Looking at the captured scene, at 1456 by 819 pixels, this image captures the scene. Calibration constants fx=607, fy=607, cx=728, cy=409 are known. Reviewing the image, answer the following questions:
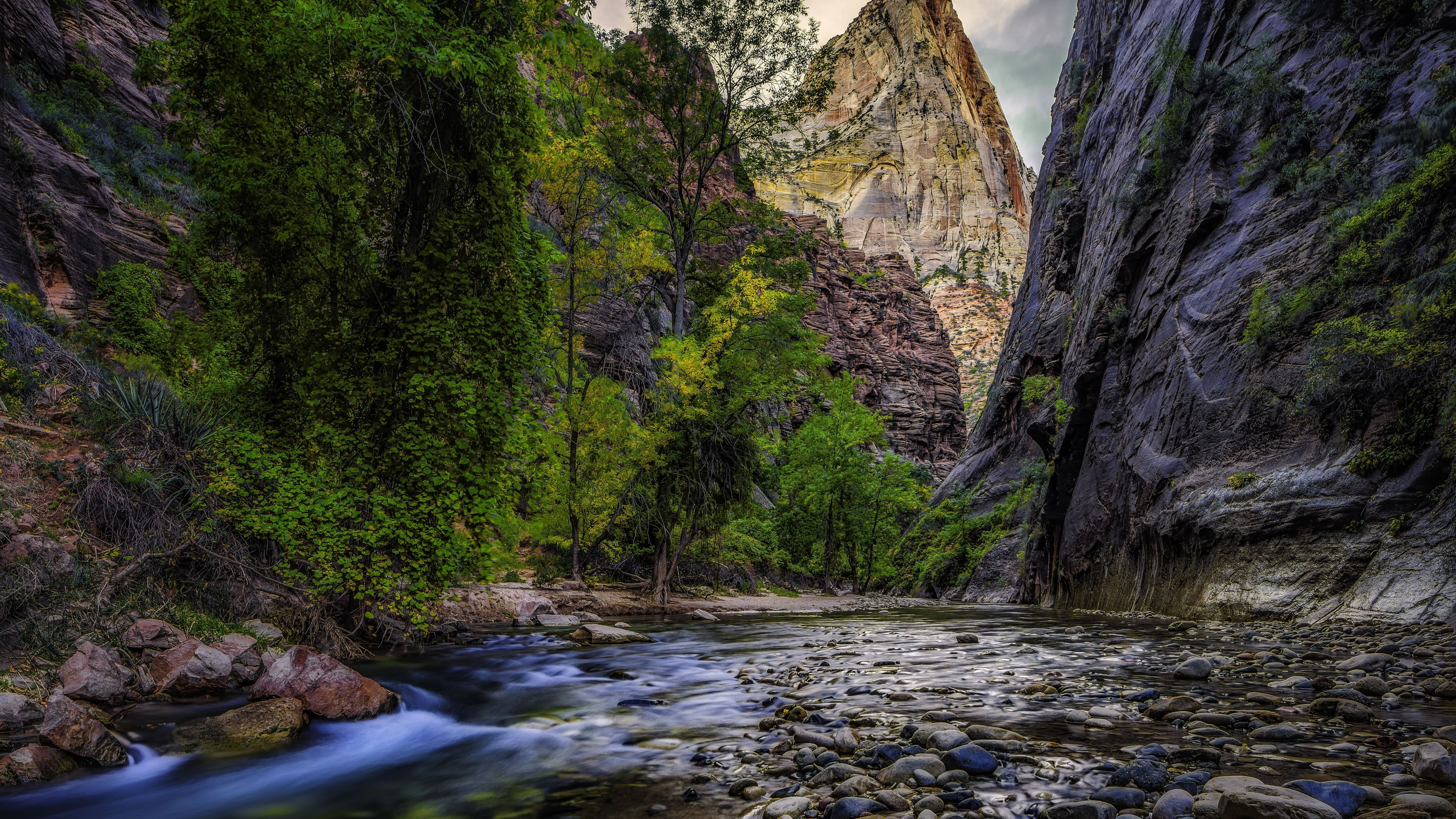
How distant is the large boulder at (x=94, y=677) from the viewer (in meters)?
4.82

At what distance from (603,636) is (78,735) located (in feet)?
23.8

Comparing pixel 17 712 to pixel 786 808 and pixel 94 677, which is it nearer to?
pixel 94 677

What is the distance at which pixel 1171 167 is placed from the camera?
16047mm

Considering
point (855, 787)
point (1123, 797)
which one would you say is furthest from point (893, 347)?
point (1123, 797)

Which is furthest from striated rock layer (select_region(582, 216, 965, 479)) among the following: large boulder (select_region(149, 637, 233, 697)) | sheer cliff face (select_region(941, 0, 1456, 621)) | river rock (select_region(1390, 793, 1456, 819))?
river rock (select_region(1390, 793, 1456, 819))

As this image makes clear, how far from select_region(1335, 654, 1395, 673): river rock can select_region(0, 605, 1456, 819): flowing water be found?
0.46 meters

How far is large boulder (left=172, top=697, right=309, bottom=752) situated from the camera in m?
4.56

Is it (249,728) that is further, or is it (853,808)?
(249,728)

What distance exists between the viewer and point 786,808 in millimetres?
3133

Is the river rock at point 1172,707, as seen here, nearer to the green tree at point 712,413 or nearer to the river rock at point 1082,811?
the river rock at point 1082,811

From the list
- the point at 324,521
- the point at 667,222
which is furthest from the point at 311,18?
the point at 667,222

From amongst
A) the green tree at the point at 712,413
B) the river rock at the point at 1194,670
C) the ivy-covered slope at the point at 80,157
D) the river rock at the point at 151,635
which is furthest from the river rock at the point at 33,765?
the ivy-covered slope at the point at 80,157

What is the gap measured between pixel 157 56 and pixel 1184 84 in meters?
21.6

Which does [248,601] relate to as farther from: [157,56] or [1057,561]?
[1057,561]
